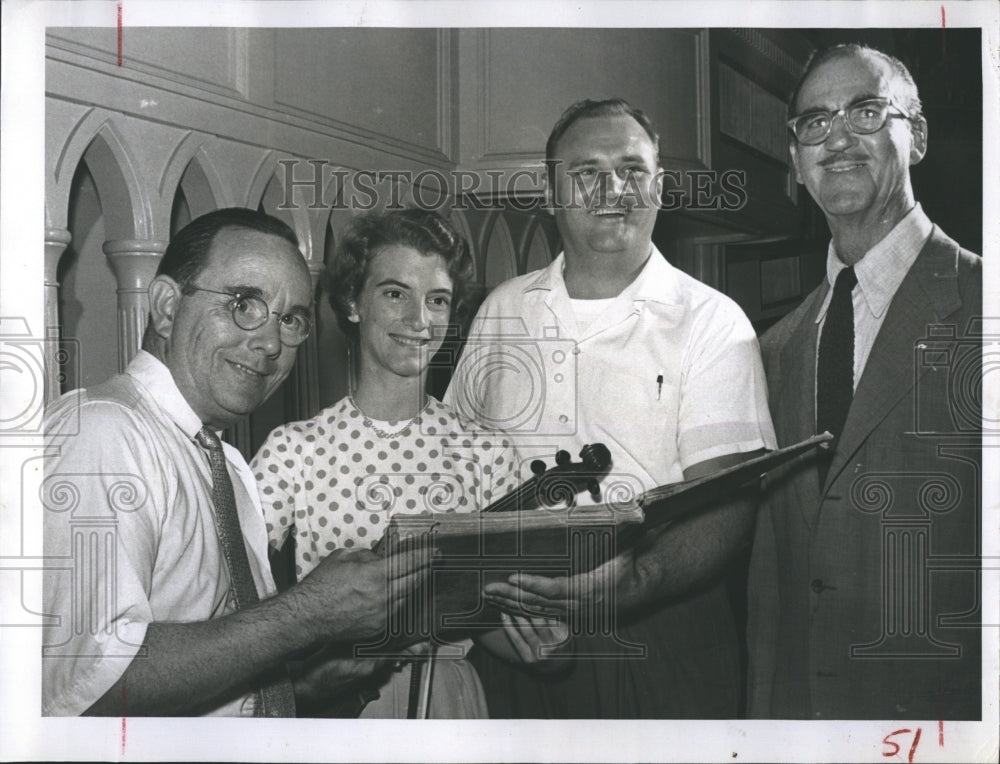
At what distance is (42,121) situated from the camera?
254 centimetres

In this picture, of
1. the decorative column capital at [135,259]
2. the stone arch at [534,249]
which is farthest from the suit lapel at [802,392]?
the decorative column capital at [135,259]

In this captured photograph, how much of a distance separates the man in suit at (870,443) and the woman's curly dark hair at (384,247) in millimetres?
749

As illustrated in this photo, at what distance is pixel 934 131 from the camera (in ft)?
8.50

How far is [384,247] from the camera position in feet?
8.38

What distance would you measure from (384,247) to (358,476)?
545 mm

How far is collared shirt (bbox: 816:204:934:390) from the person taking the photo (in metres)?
2.59

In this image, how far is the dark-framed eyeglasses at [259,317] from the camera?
2498mm

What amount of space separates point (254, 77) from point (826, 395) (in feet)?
5.13

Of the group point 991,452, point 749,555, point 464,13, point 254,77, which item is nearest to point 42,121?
point 254,77

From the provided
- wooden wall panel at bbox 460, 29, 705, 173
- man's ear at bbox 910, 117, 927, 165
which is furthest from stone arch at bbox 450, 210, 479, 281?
man's ear at bbox 910, 117, 927, 165

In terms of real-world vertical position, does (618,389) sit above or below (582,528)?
above

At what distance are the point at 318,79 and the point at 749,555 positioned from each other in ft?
5.04

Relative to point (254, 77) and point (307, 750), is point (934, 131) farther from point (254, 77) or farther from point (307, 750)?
point (307, 750)

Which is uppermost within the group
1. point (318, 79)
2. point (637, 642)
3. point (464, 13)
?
point (464, 13)
